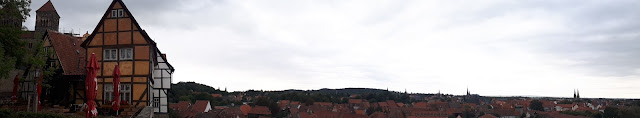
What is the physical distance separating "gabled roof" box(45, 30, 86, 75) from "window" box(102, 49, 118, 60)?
1465 mm

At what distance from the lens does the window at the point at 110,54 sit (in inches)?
815

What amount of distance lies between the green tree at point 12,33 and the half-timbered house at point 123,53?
3.95m

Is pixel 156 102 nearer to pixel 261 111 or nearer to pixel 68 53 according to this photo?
pixel 68 53

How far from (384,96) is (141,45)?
145m

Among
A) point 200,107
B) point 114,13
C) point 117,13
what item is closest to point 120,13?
point 117,13

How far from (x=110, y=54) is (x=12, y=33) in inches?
191

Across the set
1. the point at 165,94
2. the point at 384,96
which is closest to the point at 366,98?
the point at 384,96

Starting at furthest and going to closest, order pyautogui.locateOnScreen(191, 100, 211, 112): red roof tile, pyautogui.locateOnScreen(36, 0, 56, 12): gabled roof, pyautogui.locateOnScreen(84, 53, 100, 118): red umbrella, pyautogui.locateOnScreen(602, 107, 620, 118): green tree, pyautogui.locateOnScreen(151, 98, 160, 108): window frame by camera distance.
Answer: pyautogui.locateOnScreen(602, 107, 620, 118): green tree → pyautogui.locateOnScreen(191, 100, 211, 112): red roof tile → pyautogui.locateOnScreen(36, 0, 56, 12): gabled roof → pyautogui.locateOnScreen(151, 98, 160, 108): window frame → pyautogui.locateOnScreen(84, 53, 100, 118): red umbrella

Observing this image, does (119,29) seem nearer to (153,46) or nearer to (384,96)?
(153,46)

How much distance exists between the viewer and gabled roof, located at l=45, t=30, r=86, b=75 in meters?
21.4

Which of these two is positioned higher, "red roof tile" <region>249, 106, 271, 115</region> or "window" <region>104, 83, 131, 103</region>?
"window" <region>104, 83, 131, 103</region>

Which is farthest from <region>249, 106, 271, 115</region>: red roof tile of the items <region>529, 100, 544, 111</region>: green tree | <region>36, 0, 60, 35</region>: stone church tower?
<region>529, 100, 544, 111</region>: green tree

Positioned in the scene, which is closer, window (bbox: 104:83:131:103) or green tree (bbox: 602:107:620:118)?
window (bbox: 104:83:131:103)

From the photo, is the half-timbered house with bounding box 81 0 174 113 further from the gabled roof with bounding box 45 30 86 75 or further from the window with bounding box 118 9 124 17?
the gabled roof with bounding box 45 30 86 75
